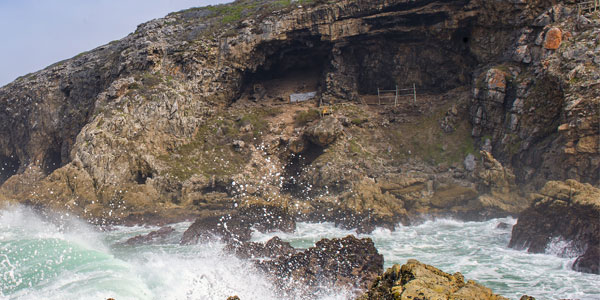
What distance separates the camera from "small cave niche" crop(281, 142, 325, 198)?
2561cm

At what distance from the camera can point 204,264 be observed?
1464cm

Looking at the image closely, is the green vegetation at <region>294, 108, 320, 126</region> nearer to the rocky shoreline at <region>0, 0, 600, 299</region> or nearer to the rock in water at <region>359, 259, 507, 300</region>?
the rocky shoreline at <region>0, 0, 600, 299</region>

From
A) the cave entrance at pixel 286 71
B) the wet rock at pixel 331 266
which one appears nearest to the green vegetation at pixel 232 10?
the cave entrance at pixel 286 71

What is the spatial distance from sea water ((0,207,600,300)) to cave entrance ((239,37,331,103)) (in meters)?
14.2

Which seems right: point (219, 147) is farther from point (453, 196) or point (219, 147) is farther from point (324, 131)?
point (453, 196)

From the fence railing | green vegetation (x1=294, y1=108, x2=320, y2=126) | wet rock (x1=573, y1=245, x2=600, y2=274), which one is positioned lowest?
wet rock (x1=573, y1=245, x2=600, y2=274)

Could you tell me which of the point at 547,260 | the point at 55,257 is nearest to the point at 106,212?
the point at 55,257

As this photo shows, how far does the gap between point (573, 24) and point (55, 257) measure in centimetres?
2520

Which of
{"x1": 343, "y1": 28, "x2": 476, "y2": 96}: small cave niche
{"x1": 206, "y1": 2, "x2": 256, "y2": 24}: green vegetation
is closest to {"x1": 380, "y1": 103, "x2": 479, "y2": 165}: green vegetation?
{"x1": 343, "y1": 28, "x2": 476, "y2": 96}: small cave niche

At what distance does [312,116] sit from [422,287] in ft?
77.6

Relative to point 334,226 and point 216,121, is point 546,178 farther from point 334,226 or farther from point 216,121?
point 216,121

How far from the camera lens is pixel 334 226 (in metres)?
21.6

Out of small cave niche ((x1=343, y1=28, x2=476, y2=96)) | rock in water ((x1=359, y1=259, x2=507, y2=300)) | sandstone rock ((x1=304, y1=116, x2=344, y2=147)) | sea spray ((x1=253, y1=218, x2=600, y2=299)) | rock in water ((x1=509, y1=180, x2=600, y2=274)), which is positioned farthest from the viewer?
small cave niche ((x1=343, y1=28, x2=476, y2=96))

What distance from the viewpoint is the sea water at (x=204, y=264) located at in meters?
12.2
